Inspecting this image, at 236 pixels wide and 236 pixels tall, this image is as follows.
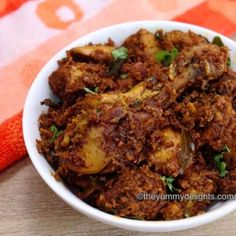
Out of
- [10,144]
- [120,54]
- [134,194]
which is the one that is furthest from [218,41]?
[10,144]

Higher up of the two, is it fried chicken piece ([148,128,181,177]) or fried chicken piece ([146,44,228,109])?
fried chicken piece ([146,44,228,109])

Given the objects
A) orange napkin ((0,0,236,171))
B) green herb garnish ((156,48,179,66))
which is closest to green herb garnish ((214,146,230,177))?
green herb garnish ((156,48,179,66))

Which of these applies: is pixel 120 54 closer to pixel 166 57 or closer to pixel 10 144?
pixel 166 57

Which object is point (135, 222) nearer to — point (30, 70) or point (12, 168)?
point (12, 168)

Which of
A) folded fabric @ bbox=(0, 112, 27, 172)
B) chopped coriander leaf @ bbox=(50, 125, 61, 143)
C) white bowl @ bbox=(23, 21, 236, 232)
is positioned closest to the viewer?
white bowl @ bbox=(23, 21, 236, 232)

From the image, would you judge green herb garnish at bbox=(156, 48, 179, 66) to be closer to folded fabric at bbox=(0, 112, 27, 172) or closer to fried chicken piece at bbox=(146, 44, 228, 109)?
fried chicken piece at bbox=(146, 44, 228, 109)

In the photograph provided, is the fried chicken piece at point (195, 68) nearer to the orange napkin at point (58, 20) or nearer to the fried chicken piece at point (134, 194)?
the fried chicken piece at point (134, 194)

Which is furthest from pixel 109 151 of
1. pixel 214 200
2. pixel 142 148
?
pixel 214 200
